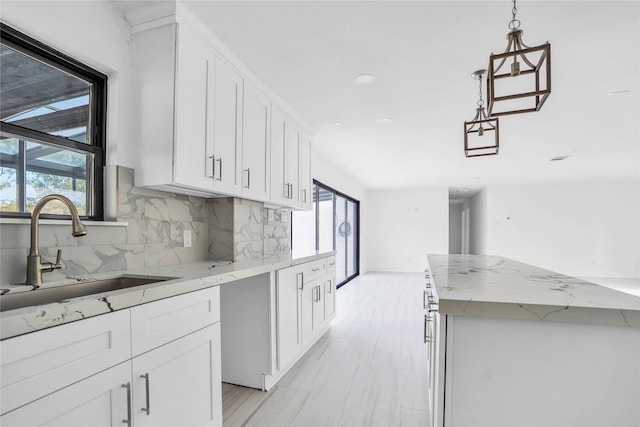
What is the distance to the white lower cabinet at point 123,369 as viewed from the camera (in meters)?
0.88

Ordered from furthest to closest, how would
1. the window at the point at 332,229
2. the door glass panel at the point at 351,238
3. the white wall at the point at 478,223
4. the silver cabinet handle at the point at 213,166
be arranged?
the white wall at the point at 478,223, the door glass panel at the point at 351,238, the window at the point at 332,229, the silver cabinet handle at the point at 213,166

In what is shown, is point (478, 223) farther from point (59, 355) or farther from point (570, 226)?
point (59, 355)

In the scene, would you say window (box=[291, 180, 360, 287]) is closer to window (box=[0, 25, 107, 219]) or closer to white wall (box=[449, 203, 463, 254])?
window (box=[0, 25, 107, 219])

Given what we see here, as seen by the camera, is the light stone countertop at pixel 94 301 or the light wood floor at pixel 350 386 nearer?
the light stone countertop at pixel 94 301

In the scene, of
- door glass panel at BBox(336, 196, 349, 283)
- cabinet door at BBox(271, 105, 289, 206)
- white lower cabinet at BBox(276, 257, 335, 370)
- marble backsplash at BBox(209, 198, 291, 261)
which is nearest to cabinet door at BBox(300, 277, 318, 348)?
white lower cabinet at BBox(276, 257, 335, 370)

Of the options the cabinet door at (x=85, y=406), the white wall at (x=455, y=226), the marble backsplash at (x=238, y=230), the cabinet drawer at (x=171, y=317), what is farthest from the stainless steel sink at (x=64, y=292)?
the white wall at (x=455, y=226)

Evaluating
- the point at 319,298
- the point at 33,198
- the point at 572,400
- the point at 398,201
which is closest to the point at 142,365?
the point at 33,198

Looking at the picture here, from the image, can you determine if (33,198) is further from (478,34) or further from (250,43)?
(478,34)

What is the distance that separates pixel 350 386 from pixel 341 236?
522 centimetres

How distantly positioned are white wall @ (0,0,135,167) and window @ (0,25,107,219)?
5 centimetres

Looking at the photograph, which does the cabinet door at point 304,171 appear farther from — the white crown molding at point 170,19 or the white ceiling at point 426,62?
the white crown molding at point 170,19

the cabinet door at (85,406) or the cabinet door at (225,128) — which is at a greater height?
the cabinet door at (225,128)

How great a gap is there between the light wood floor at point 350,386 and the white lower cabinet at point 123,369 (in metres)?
0.45

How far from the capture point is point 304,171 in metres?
3.61
